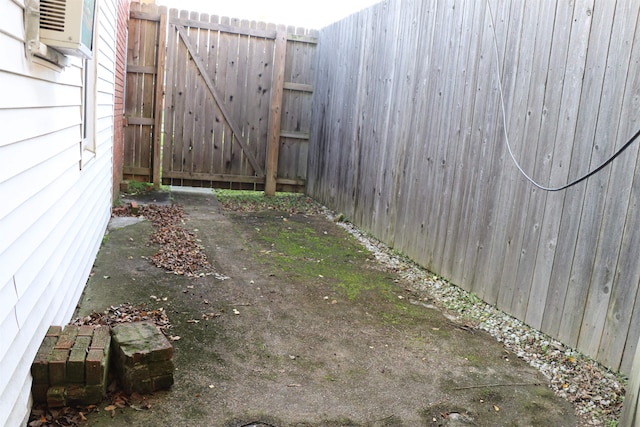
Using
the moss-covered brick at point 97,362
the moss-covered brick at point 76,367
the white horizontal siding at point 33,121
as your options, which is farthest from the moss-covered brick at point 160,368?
the white horizontal siding at point 33,121

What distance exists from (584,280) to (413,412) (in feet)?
4.98

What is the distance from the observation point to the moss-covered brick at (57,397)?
2414 millimetres

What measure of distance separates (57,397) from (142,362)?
396 millimetres

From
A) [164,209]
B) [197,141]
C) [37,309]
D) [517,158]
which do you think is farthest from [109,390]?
[197,141]

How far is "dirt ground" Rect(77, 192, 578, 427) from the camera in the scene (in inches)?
105

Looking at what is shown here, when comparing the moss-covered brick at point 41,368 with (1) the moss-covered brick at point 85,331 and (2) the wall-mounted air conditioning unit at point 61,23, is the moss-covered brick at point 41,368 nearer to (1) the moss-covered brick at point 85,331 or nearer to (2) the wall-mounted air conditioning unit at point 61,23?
(1) the moss-covered brick at point 85,331

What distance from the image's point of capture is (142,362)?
2.62m

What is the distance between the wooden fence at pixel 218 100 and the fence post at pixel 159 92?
0.02m

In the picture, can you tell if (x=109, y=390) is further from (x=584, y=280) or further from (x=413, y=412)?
Answer: (x=584, y=280)

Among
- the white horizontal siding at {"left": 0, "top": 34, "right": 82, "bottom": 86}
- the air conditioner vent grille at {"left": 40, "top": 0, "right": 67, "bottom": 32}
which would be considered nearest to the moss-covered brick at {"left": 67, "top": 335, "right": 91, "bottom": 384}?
the white horizontal siding at {"left": 0, "top": 34, "right": 82, "bottom": 86}

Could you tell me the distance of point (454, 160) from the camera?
4.88 m

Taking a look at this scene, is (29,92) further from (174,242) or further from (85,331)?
(174,242)

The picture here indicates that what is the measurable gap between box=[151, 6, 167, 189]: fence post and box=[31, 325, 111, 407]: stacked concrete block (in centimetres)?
621

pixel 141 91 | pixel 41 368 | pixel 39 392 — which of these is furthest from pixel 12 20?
pixel 141 91
